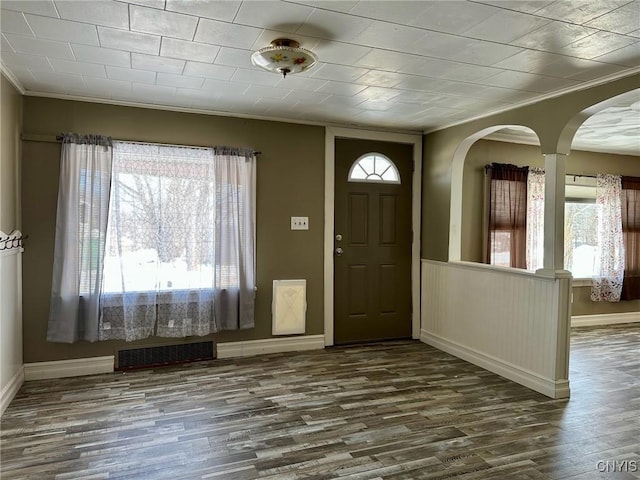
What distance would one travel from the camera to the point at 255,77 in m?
3.07

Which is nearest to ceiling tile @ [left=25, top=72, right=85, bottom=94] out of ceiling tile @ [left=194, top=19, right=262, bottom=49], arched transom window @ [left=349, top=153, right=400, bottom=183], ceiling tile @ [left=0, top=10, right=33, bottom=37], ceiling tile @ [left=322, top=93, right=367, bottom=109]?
ceiling tile @ [left=0, top=10, right=33, bottom=37]

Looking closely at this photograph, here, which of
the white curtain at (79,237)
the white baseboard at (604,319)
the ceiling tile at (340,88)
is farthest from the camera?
the white baseboard at (604,319)

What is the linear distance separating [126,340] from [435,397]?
258 centimetres

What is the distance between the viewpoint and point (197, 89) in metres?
3.37

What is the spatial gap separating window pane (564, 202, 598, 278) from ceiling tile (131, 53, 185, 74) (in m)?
5.22

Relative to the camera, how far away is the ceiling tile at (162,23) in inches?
83.7

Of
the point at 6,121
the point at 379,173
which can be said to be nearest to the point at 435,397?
the point at 379,173

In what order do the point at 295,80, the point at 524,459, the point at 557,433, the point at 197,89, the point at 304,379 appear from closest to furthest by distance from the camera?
the point at 524,459
the point at 557,433
the point at 295,80
the point at 197,89
the point at 304,379

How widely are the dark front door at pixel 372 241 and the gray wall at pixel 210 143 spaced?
0.85 ft

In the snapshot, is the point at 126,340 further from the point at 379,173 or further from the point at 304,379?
the point at 379,173

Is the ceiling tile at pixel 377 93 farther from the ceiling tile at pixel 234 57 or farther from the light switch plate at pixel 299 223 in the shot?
the light switch plate at pixel 299 223

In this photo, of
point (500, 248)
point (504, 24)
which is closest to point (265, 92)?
point (504, 24)

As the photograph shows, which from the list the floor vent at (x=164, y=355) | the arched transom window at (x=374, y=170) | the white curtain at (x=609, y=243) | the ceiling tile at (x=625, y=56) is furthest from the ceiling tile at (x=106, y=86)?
the white curtain at (x=609, y=243)

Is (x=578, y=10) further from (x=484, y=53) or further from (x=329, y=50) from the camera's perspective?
(x=329, y=50)
